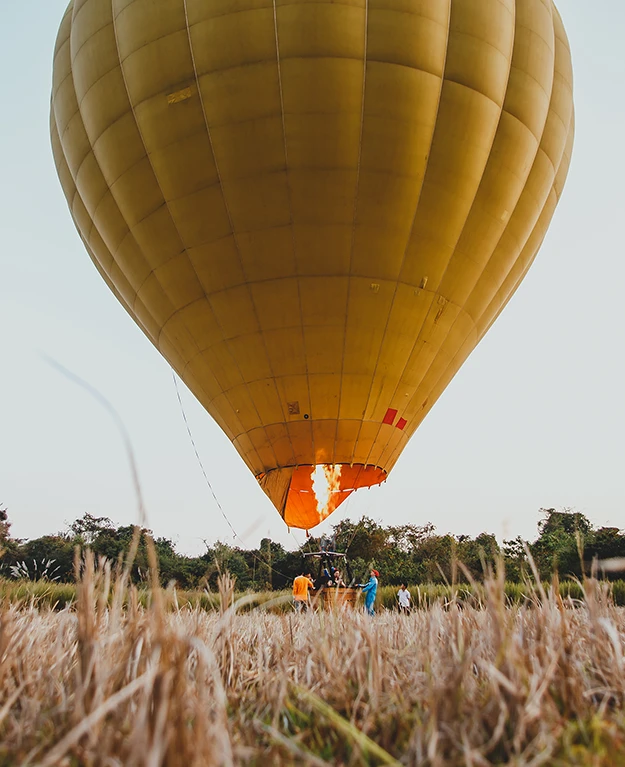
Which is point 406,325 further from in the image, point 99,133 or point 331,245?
point 99,133

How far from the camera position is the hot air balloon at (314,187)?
8391 millimetres

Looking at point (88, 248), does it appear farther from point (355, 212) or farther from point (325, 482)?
point (325, 482)

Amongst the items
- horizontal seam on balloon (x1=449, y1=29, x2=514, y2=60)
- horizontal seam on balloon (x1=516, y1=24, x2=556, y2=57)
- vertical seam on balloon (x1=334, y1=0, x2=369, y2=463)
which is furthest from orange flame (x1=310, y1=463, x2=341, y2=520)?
horizontal seam on balloon (x1=516, y1=24, x2=556, y2=57)

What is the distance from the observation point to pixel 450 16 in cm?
870

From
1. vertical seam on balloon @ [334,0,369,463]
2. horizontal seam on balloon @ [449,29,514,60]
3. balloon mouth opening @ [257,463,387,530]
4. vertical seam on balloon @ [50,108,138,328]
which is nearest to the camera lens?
vertical seam on balloon @ [334,0,369,463]

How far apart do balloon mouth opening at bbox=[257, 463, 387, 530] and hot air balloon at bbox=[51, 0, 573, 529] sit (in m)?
0.04

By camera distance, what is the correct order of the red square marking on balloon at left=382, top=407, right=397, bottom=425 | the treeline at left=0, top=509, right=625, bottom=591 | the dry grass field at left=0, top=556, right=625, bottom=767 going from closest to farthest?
the dry grass field at left=0, top=556, right=625, bottom=767
the red square marking on balloon at left=382, top=407, right=397, bottom=425
the treeline at left=0, top=509, right=625, bottom=591

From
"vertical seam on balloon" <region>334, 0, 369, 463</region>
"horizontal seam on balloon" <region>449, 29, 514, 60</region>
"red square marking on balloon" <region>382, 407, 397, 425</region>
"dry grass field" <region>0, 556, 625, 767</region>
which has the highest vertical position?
"horizontal seam on balloon" <region>449, 29, 514, 60</region>

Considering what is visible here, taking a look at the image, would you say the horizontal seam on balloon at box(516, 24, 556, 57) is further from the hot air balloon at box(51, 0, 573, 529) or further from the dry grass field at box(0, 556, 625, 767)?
the dry grass field at box(0, 556, 625, 767)

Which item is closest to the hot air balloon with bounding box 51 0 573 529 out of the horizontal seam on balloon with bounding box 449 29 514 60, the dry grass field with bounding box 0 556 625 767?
the horizontal seam on balloon with bounding box 449 29 514 60

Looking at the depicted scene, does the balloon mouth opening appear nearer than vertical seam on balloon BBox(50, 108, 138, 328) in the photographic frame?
Yes

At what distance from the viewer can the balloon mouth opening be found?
1002cm

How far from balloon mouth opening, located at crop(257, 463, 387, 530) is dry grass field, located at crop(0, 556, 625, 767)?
8198 millimetres

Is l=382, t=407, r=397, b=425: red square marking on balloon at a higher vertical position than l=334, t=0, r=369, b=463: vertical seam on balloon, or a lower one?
lower
